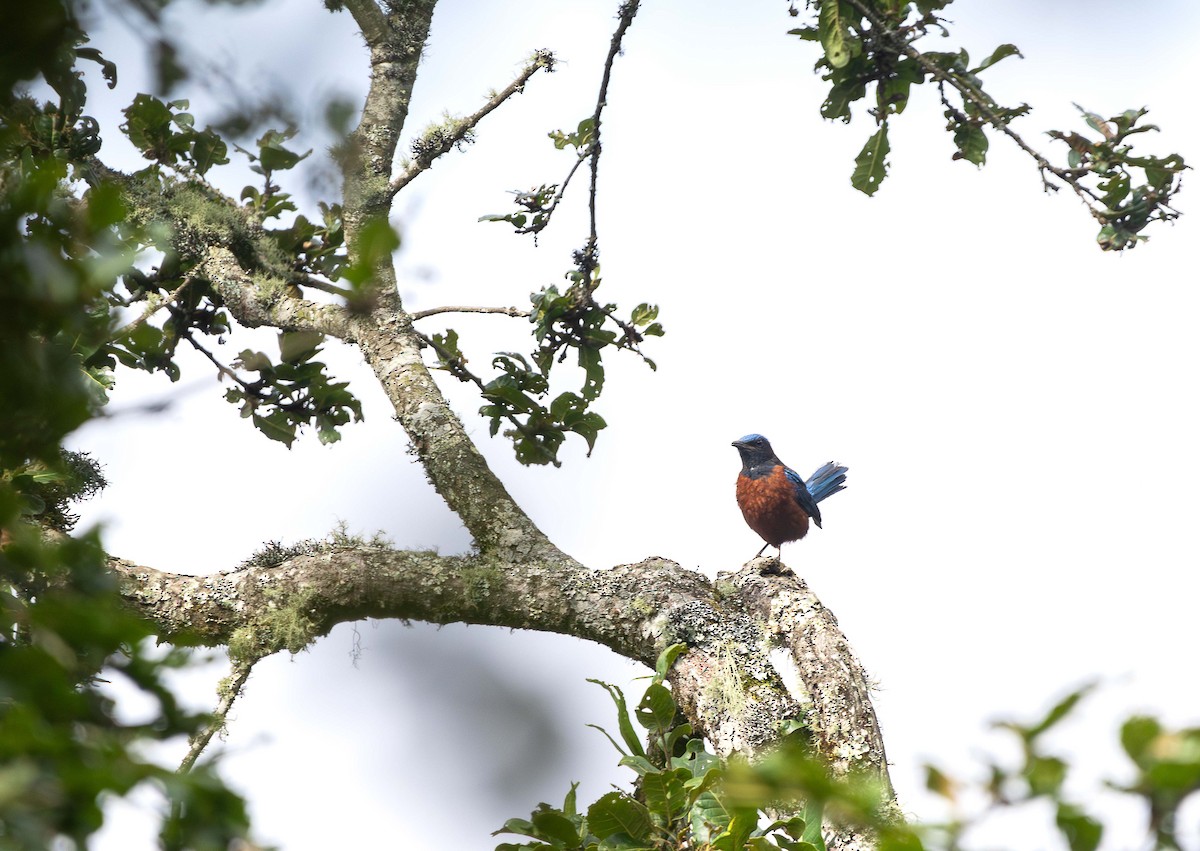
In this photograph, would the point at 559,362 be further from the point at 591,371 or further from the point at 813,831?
the point at 813,831

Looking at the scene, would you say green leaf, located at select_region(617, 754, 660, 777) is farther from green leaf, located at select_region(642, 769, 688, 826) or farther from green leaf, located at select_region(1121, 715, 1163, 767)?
green leaf, located at select_region(1121, 715, 1163, 767)

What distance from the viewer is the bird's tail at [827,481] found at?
6.09 metres

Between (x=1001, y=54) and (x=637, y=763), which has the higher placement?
(x=1001, y=54)

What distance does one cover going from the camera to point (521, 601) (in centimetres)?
303

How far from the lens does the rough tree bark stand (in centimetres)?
263

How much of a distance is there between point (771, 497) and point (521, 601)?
2.45 m

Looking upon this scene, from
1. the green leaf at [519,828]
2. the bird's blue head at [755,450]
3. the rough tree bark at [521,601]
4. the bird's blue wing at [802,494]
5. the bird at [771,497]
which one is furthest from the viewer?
the bird's blue head at [755,450]

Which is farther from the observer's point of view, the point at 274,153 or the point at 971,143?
the point at 274,153

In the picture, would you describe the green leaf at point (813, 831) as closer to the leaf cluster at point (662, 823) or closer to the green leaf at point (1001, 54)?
the leaf cluster at point (662, 823)

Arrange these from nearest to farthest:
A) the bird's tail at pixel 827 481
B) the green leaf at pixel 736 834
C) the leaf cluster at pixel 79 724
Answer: the leaf cluster at pixel 79 724 < the green leaf at pixel 736 834 < the bird's tail at pixel 827 481

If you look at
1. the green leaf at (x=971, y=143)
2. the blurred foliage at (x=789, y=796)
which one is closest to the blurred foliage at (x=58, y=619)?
the blurred foliage at (x=789, y=796)

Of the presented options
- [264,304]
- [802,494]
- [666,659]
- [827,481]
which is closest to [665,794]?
[666,659]

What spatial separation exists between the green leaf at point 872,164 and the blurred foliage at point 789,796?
167 cm

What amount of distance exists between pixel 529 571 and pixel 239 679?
0.86m
